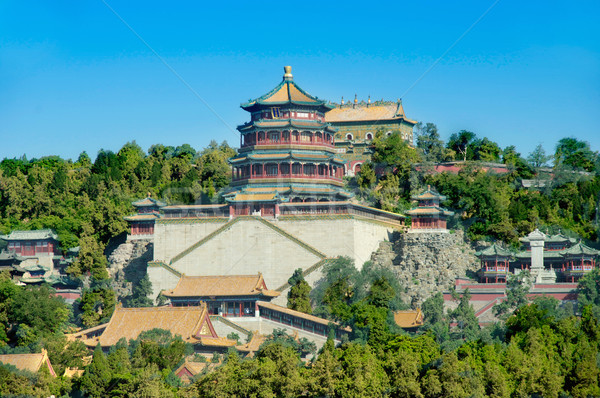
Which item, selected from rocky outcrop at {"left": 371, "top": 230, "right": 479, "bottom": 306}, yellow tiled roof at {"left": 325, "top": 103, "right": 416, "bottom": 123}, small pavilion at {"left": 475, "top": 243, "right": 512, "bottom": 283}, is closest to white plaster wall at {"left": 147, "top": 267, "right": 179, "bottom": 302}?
rocky outcrop at {"left": 371, "top": 230, "right": 479, "bottom": 306}

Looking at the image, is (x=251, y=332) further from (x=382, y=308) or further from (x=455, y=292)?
(x=455, y=292)

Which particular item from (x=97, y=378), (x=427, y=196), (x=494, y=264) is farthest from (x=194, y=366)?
(x=427, y=196)

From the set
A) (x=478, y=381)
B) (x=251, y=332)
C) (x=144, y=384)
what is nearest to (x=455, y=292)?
(x=251, y=332)

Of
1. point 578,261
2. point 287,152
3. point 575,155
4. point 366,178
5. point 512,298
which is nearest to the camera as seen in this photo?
point 512,298

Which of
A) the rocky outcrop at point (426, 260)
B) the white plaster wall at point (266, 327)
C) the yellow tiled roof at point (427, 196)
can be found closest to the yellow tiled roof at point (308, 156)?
the yellow tiled roof at point (427, 196)

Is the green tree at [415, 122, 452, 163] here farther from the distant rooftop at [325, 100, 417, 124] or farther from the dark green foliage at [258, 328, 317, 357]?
the dark green foliage at [258, 328, 317, 357]

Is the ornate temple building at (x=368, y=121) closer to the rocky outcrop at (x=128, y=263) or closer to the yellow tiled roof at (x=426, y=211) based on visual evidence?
the yellow tiled roof at (x=426, y=211)

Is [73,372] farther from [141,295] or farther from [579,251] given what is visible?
[579,251]
